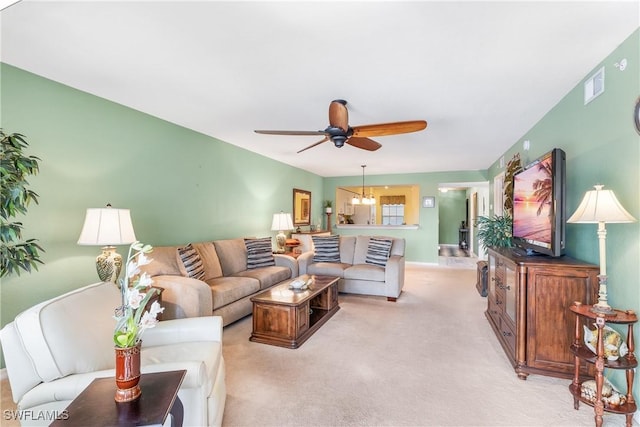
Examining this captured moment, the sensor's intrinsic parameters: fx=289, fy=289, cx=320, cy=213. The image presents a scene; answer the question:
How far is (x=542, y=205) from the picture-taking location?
2461 millimetres

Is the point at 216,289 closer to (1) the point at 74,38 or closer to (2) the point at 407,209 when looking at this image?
(1) the point at 74,38

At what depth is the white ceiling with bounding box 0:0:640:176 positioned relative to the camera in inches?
62.8

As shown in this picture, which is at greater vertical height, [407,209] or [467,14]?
[467,14]

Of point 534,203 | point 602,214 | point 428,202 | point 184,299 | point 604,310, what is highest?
point 428,202

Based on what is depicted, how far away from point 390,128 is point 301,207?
471 centimetres

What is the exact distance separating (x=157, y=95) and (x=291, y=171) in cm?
393

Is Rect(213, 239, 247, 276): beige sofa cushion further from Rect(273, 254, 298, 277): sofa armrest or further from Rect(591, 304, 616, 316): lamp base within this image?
Rect(591, 304, 616, 316): lamp base

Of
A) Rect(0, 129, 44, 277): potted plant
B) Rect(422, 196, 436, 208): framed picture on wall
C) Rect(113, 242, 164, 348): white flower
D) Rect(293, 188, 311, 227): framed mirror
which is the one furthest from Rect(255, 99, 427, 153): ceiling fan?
Rect(422, 196, 436, 208): framed picture on wall

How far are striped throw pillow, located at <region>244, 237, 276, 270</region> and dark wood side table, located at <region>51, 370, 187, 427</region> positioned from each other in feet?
9.85

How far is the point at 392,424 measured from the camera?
1.74m

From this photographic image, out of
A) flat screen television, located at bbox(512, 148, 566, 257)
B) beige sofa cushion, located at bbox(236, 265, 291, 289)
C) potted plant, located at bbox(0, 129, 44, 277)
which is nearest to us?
potted plant, located at bbox(0, 129, 44, 277)

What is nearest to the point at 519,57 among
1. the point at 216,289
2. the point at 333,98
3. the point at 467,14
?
the point at 467,14

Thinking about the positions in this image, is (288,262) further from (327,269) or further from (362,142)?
(362,142)

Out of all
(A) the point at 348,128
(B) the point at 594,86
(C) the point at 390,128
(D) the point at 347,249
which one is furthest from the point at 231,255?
(B) the point at 594,86
